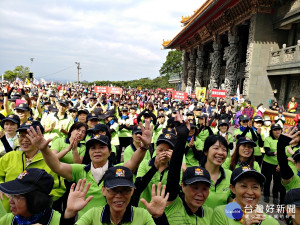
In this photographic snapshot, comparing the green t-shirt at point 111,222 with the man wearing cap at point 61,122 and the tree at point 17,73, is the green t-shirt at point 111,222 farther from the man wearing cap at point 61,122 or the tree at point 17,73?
the tree at point 17,73

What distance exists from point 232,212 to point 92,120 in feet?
12.2

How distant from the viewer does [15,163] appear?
2834mm

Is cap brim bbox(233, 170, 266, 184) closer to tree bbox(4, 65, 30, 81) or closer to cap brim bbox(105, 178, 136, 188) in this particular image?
cap brim bbox(105, 178, 136, 188)

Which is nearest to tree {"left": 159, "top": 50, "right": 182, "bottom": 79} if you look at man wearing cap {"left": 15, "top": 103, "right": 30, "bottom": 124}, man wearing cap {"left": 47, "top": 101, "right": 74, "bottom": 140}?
man wearing cap {"left": 47, "top": 101, "right": 74, "bottom": 140}

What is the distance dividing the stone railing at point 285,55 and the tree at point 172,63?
40028 millimetres

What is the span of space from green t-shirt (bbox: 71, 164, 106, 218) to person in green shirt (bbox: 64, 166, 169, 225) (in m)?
0.57

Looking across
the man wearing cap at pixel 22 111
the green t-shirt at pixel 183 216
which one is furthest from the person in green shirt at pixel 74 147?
the green t-shirt at pixel 183 216

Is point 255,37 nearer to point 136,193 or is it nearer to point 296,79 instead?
point 296,79

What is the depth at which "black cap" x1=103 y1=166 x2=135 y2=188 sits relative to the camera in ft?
6.42

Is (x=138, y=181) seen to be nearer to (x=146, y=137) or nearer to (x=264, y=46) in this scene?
(x=146, y=137)

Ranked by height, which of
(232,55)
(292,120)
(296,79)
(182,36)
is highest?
(182,36)

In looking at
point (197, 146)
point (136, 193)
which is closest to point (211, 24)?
point (197, 146)

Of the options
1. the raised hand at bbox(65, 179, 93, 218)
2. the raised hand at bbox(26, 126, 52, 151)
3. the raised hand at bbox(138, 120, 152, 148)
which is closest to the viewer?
the raised hand at bbox(65, 179, 93, 218)

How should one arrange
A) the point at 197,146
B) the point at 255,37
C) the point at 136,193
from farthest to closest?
the point at 255,37 < the point at 197,146 < the point at 136,193
